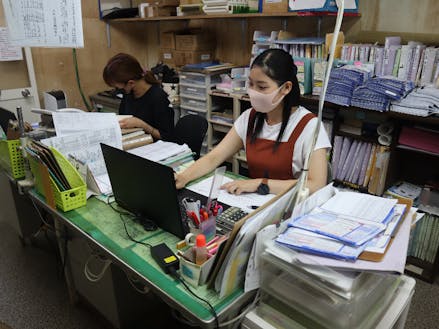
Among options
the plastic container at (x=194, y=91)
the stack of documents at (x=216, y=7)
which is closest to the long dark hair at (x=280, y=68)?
the stack of documents at (x=216, y=7)

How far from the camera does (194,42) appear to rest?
Answer: 3424 mm

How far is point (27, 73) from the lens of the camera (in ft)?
11.6

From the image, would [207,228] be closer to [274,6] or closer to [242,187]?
[242,187]

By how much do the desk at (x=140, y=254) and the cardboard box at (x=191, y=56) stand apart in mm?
2287

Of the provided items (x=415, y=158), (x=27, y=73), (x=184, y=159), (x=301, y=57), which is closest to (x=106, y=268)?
(x=184, y=159)

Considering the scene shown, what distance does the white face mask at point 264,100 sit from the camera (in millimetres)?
1608

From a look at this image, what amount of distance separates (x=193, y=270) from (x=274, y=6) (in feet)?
7.31

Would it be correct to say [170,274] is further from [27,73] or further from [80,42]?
[27,73]

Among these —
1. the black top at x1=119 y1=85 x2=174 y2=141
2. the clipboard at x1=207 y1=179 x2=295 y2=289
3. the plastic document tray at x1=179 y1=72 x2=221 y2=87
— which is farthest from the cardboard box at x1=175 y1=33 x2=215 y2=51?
the clipboard at x1=207 y1=179 x2=295 y2=289

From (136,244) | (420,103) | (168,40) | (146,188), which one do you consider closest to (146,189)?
(146,188)

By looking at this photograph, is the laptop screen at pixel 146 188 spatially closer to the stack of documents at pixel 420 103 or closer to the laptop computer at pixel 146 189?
the laptop computer at pixel 146 189

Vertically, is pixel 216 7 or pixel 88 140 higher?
pixel 216 7

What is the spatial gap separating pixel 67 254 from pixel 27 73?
246cm

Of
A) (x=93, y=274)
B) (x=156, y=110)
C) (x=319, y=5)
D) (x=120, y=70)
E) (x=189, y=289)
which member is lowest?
(x=93, y=274)
